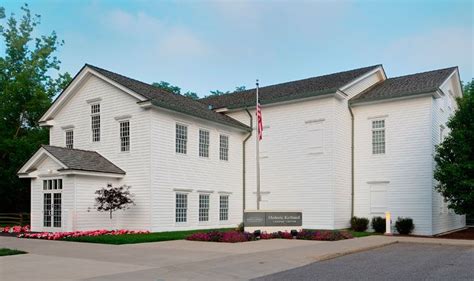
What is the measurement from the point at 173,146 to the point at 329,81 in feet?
35.4

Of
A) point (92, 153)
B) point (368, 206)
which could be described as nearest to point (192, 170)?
point (92, 153)

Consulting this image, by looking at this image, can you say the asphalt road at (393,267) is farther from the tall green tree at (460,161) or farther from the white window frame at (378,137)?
the white window frame at (378,137)

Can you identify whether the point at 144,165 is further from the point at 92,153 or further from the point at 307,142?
the point at 307,142

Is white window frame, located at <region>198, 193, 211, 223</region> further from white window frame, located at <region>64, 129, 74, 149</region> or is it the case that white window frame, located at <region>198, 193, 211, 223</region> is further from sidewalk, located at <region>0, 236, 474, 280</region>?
white window frame, located at <region>64, 129, 74, 149</region>

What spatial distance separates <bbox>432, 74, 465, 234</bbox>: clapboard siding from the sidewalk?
349 inches

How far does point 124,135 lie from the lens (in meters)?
25.8

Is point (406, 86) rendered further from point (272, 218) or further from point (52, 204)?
point (52, 204)

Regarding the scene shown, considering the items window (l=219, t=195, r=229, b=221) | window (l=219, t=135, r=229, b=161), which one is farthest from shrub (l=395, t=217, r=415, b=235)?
window (l=219, t=135, r=229, b=161)

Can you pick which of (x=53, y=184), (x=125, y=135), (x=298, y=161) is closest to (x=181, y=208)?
(x=125, y=135)

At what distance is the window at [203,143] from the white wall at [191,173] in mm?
272

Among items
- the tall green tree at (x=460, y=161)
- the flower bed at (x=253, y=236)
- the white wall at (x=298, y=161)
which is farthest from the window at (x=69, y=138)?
the tall green tree at (x=460, y=161)

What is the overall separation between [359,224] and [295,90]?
8759 millimetres

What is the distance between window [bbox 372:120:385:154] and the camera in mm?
28141

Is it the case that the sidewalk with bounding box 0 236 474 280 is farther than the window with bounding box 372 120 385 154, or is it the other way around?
the window with bounding box 372 120 385 154
